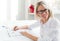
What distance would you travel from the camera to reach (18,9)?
2.98 meters

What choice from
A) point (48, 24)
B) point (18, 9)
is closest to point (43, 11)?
point (48, 24)

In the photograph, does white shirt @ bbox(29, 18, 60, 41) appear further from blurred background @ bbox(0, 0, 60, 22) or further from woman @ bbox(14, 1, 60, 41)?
blurred background @ bbox(0, 0, 60, 22)

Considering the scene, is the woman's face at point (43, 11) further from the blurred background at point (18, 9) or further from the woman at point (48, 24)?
the blurred background at point (18, 9)

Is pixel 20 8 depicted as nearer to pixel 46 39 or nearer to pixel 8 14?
pixel 8 14

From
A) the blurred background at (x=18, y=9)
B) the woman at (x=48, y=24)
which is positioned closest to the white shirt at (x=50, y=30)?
the woman at (x=48, y=24)

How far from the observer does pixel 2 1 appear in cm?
280

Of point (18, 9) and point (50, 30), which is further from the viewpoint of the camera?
point (18, 9)

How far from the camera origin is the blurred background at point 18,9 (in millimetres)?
2857

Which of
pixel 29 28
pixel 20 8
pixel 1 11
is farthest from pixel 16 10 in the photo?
pixel 29 28

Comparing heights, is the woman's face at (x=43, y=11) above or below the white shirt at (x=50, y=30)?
above

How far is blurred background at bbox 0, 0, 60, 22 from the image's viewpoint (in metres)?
2.86

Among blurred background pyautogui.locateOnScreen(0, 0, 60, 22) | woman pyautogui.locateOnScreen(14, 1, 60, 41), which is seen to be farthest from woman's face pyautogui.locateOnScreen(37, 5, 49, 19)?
blurred background pyautogui.locateOnScreen(0, 0, 60, 22)

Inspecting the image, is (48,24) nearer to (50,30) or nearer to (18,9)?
(50,30)

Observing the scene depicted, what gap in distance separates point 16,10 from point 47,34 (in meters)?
1.87
